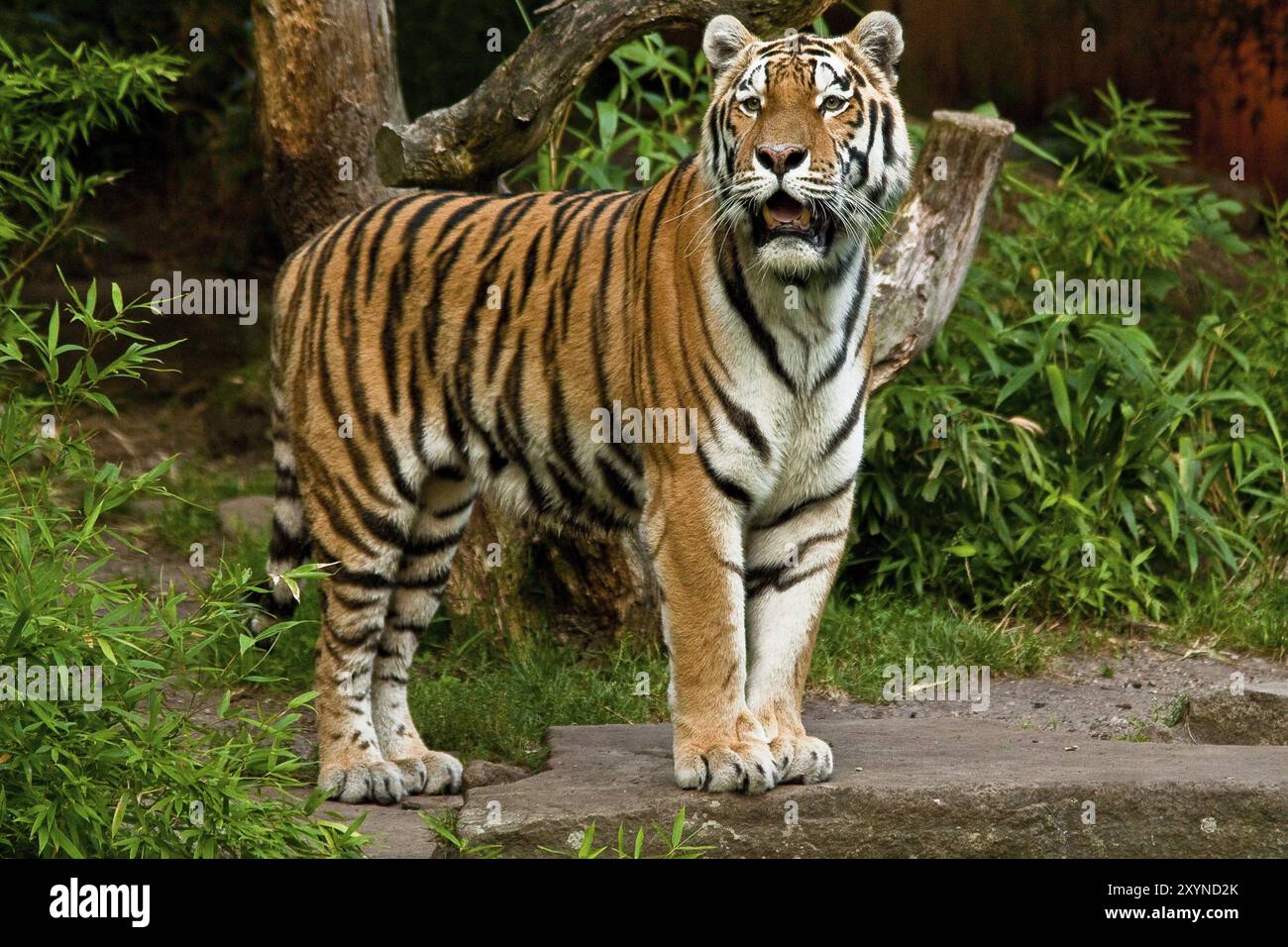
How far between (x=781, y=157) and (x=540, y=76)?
5.14 ft

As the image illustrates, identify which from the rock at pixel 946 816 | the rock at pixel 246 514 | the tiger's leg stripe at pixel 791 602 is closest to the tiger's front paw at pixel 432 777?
the rock at pixel 946 816

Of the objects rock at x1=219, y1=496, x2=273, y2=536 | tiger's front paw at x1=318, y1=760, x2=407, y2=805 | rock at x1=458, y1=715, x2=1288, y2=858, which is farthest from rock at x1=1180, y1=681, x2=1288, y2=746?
rock at x1=219, y1=496, x2=273, y2=536

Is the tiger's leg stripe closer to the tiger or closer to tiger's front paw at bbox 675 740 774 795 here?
the tiger

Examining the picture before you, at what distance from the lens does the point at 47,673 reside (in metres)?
3.46

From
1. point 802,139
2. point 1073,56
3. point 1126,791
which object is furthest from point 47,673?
point 1073,56

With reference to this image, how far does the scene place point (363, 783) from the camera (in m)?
4.34

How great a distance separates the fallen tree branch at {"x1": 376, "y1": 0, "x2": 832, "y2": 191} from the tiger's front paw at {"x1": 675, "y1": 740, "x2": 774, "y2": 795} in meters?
2.14

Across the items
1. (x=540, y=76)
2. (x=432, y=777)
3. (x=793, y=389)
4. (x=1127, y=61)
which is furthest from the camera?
(x=1127, y=61)

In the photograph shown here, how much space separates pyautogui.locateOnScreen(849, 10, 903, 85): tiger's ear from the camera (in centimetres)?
408

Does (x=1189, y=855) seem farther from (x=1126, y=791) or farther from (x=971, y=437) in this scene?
(x=971, y=437)

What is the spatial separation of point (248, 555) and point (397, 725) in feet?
5.55

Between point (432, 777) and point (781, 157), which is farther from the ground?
point (781, 157)

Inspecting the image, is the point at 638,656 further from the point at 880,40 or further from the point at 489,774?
the point at 880,40

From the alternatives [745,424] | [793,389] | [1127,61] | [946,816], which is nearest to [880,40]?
[793,389]
